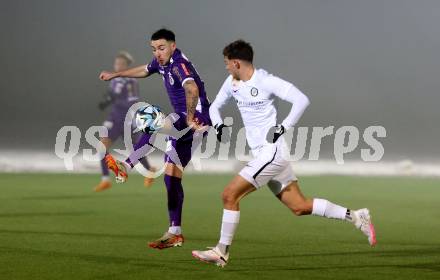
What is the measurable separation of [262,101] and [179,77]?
1465 millimetres

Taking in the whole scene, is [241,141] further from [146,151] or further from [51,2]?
[146,151]

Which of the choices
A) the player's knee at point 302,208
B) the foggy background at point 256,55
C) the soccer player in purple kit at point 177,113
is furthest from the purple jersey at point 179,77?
the foggy background at point 256,55

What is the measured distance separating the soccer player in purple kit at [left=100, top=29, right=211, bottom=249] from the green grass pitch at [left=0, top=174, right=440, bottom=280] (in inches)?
13.2

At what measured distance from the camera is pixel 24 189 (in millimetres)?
16703

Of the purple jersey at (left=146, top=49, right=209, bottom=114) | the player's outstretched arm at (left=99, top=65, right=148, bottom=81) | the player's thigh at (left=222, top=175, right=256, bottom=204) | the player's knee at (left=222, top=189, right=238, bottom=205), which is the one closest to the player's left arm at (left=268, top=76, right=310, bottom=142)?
the player's thigh at (left=222, top=175, right=256, bottom=204)

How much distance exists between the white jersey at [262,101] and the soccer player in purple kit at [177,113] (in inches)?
43.9

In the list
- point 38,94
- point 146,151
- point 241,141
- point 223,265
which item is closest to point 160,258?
point 223,265

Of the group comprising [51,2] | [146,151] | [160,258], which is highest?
[51,2]

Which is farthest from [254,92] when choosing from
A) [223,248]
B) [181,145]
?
[181,145]

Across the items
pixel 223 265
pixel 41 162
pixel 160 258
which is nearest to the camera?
pixel 223 265

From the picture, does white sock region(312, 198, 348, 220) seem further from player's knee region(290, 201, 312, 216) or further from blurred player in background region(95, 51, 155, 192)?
blurred player in background region(95, 51, 155, 192)

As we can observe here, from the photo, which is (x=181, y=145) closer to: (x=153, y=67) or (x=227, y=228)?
(x=153, y=67)

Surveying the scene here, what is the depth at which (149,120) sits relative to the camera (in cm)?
882

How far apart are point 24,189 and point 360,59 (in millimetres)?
10064
